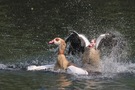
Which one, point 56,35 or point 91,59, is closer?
point 91,59

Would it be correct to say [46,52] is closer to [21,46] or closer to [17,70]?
[21,46]

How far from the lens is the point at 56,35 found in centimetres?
2752

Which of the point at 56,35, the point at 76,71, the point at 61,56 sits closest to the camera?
the point at 76,71

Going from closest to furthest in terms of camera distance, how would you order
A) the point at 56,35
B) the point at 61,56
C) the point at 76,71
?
the point at 76,71 → the point at 61,56 → the point at 56,35

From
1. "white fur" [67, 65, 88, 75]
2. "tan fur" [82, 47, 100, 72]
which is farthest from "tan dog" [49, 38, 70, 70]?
"tan fur" [82, 47, 100, 72]

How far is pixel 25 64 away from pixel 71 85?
3709 mm

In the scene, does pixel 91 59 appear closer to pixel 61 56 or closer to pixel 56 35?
pixel 61 56

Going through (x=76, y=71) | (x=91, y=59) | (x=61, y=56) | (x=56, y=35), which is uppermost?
(x=56, y=35)

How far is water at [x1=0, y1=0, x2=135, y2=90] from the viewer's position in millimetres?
18766

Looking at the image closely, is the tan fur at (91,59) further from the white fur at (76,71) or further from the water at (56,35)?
the white fur at (76,71)

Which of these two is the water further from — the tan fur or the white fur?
the tan fur

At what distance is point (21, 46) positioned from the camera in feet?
79.8

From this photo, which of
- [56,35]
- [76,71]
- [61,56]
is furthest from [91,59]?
[56,35]

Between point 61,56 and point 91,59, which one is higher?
point 61,56
